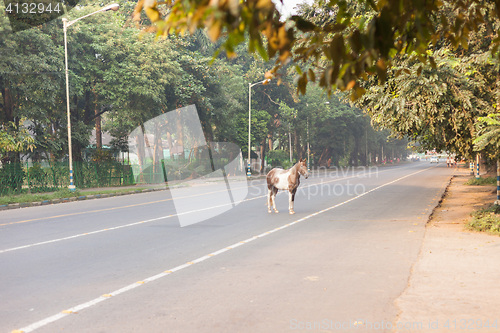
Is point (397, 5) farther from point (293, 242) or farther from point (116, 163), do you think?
point (116, 163)

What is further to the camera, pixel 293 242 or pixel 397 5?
pixel 293 242

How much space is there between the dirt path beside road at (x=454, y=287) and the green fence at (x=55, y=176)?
2343 cm

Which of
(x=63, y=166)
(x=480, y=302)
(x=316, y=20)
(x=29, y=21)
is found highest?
(x=29, y=21)

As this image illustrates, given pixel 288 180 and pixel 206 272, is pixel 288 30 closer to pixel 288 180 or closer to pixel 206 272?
pixel 206 272

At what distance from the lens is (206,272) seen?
810cm

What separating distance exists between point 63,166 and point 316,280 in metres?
27.7

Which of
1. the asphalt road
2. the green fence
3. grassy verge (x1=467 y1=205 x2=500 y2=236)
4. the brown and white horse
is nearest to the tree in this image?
the asphalt road

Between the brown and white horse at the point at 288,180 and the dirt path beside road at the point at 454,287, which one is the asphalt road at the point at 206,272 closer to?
the dirt path beside road at the point at 454,287

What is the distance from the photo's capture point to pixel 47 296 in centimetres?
669

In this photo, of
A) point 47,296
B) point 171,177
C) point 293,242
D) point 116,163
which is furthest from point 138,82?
point 47,296

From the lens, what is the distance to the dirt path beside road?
18.0 feet

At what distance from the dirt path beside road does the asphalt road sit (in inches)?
10.0

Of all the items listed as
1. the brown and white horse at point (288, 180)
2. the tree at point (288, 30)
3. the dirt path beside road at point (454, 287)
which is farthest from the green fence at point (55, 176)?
the tree at point (288, 30)

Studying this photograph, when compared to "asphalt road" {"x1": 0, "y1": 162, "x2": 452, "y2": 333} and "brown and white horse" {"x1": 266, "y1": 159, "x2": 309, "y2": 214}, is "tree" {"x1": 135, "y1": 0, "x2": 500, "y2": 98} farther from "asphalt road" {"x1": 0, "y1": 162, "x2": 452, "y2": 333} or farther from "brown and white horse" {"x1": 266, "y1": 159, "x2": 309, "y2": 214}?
"brown and white horse" {"x1": 266, "y1": 159, "x2": 309, "y2": 214}
